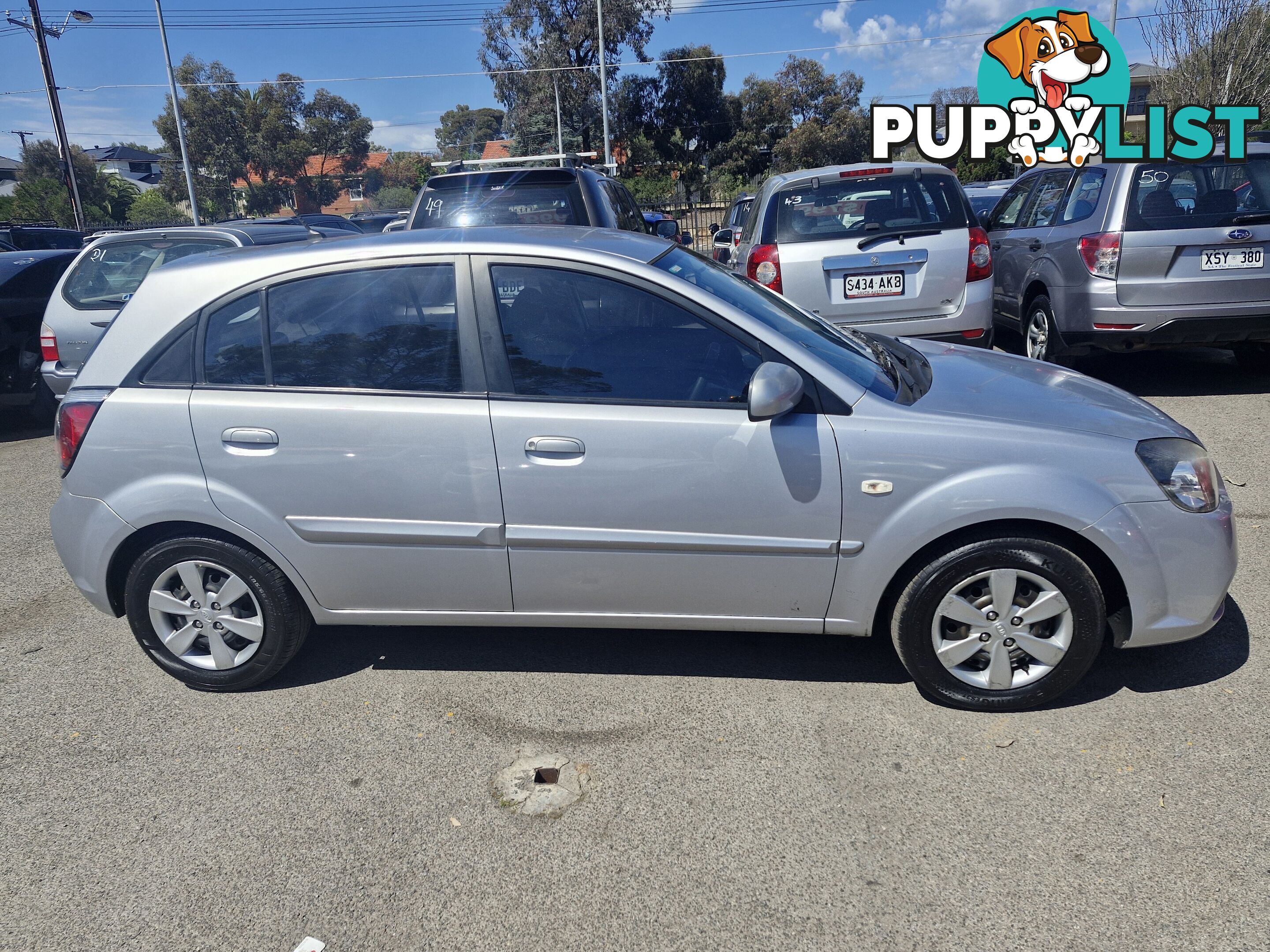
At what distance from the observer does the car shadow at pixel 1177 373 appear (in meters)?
7.52

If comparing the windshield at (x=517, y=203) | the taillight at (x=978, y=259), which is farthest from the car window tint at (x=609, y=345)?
the windshield at (x=517, y=203)

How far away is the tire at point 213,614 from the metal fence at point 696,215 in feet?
78.9

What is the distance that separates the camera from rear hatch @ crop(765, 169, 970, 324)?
664 centimetres

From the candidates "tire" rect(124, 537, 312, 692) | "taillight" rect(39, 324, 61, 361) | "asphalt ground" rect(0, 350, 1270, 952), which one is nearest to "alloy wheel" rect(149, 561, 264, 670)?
"tire" rect(124, 537, 312, 692)

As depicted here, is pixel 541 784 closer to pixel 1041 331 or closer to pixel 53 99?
pixel 1041 331

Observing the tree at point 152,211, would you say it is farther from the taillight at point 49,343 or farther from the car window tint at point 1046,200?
the car window tint at point 1046,200

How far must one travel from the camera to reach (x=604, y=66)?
1141 inches

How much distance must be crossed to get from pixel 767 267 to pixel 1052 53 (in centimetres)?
1875

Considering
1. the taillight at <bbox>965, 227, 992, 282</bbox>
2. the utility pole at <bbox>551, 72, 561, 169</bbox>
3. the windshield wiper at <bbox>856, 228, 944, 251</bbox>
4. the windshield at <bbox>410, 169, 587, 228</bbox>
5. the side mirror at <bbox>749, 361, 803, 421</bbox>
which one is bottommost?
the side mirror at <bbox>749, 361, 803, 421</bbox>

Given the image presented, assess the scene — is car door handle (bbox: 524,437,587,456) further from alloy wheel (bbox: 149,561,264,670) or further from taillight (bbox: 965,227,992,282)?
taillight (bbox: 965,227,992,282)

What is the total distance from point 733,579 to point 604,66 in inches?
1136

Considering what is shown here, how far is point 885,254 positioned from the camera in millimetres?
6645

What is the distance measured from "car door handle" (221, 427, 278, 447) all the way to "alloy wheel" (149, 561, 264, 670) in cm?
50

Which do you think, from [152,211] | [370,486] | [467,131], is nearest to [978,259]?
[370,486]
